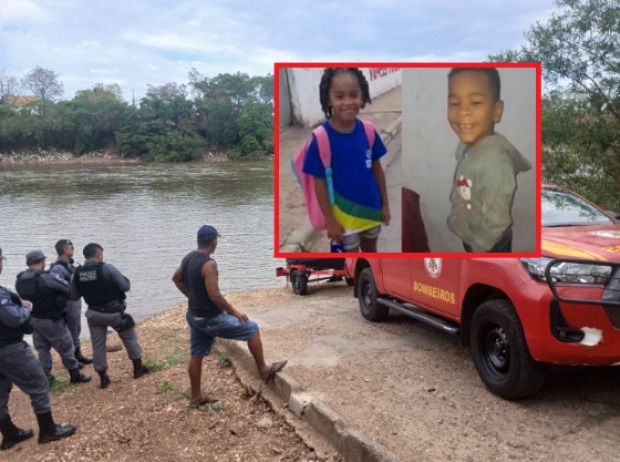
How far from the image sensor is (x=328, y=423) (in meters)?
4.27

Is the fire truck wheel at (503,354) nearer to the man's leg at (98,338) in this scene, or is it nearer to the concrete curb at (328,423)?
the concrete curb at (328,423)

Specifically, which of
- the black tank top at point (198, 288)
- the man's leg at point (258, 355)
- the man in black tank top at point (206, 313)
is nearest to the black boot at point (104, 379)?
the man in black tank top at point (206, 313)

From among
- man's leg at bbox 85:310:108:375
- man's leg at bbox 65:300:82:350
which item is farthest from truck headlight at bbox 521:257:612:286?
man's leg at bbox 65:300:82:350

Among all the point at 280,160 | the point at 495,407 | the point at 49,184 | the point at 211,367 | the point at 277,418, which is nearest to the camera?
the point at 280,160

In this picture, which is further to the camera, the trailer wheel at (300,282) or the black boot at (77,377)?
the trailer wheel at (300,282)

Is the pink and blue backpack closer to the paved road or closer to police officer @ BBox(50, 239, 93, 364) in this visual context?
the paved road

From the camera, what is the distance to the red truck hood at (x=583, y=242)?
402 cm

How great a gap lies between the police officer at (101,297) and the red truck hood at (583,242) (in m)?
4.31

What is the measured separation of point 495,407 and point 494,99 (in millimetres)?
2350

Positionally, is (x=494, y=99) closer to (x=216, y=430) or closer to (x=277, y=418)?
(x=277, y=418)

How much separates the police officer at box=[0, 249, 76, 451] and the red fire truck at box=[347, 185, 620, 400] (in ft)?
11.6

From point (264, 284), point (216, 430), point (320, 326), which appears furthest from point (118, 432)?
point (264, 284)

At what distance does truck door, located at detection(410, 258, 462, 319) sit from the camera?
16.9ft

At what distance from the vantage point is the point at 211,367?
21.0ft
